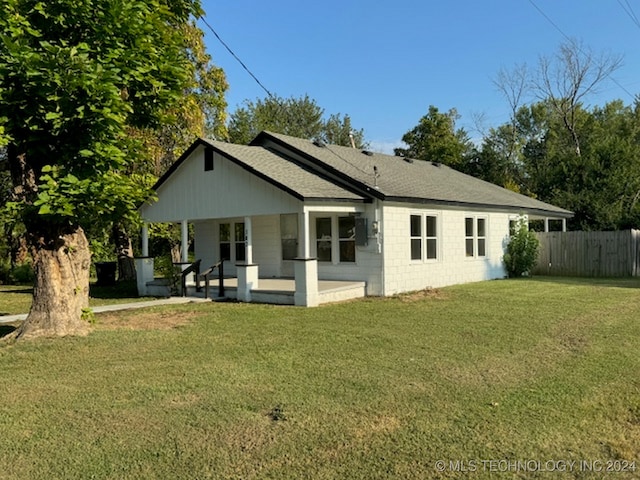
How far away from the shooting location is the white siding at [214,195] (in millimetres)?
12844

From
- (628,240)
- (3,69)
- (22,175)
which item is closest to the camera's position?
(3,69)

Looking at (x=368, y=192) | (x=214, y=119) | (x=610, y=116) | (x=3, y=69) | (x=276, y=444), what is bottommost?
(x=276, y=444)

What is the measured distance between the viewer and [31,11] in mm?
7246

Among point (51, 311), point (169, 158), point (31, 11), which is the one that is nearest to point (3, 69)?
point (31, 11)

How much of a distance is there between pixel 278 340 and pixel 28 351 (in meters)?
3.45

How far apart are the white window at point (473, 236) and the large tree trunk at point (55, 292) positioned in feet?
38.7

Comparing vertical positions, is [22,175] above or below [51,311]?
above

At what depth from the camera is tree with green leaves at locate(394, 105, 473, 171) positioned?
113ft

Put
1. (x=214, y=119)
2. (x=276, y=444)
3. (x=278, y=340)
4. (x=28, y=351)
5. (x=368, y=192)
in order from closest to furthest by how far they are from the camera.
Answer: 1. (x=276, y=444)
2. (x=28, y=351)
3. (x=278, y=340)
4. (x=368, y=192)
5. (x=214, y=119)

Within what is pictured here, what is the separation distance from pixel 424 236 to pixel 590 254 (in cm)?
807

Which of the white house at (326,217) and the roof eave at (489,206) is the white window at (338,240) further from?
the roof eave at (489,206)

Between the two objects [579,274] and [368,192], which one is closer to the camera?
[368,192]

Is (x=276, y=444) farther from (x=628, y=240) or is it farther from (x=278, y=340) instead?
(x=628, y=240)

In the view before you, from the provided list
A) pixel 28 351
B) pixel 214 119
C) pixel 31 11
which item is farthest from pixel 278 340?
pixel 214 119
